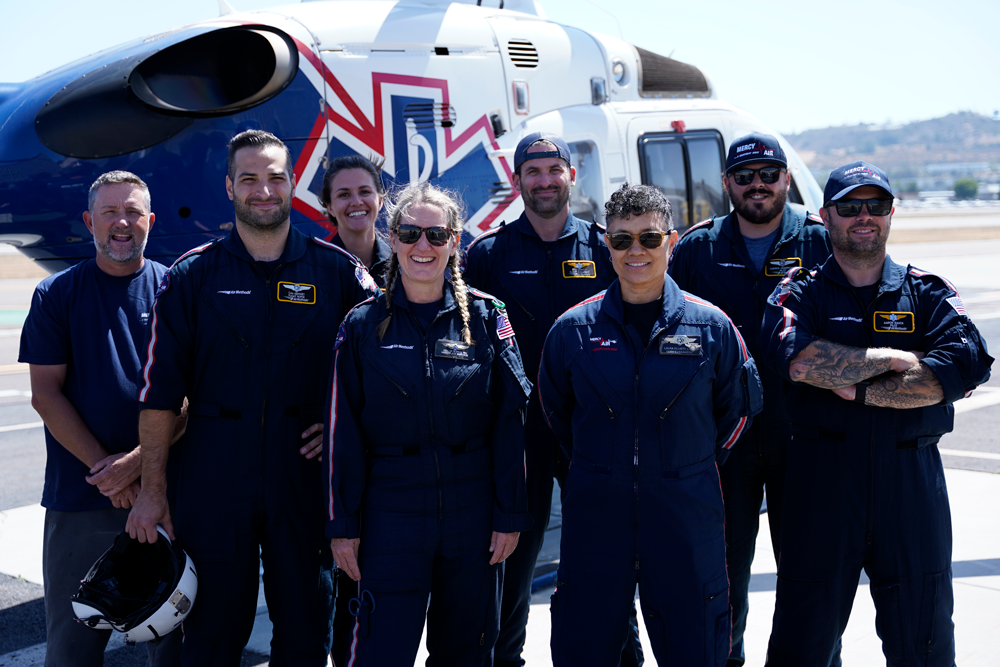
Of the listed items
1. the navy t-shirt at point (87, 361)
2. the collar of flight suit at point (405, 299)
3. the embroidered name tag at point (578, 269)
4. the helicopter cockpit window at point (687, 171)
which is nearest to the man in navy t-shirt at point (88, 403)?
the navy t-shirt at point (87, 361)

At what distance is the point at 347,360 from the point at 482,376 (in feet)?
1.62

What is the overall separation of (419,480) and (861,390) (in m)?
1.65

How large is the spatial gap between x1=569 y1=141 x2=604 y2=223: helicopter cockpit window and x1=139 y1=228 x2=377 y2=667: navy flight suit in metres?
3.60

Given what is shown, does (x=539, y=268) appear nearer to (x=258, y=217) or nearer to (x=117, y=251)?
(x=258, y=217)

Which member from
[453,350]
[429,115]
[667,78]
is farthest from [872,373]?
[667,78]

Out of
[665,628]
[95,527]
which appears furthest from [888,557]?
[95,527]

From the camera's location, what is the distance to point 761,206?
380 cm

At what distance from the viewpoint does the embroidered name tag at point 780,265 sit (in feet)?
12.4

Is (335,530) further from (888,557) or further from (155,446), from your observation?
(888,557)

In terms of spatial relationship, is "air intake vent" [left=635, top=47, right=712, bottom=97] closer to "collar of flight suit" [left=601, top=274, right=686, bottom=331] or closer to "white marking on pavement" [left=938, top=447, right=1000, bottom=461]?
"white marking on pavement" [left=938, top=447, right=1000, bottom=461]

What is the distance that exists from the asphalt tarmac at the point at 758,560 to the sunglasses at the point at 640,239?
2231mm

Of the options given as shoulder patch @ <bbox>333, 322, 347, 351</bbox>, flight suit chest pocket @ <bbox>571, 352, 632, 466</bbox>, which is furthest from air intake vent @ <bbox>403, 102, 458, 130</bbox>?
flight suit chest pocket @ <bbox>571, 352, 632, 466</bbox>

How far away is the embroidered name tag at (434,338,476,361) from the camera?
305cm

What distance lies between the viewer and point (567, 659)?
2.98m
